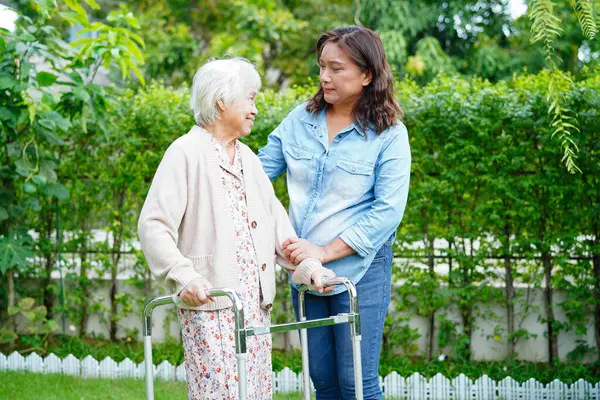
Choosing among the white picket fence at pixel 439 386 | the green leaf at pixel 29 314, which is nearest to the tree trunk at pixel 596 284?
the white picket fence at pixel 439 386

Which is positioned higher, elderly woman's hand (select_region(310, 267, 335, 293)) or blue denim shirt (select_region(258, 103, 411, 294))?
blue denim shirt (select_region(258, 103, 411, 294))

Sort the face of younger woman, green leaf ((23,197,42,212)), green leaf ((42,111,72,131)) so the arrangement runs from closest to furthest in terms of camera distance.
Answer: the face of younger woman, green leaf ((42,111,72,131)), green leaf ((23,197,42,212))

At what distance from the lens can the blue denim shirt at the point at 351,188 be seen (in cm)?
261

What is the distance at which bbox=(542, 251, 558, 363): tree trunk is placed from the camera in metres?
4.88

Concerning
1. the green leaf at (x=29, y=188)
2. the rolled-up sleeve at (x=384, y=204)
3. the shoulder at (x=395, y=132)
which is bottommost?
the rolled-up sleeve at (x=384, y=204)

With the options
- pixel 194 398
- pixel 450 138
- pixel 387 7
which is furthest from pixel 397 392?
pixel 387 7

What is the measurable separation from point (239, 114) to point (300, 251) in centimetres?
49

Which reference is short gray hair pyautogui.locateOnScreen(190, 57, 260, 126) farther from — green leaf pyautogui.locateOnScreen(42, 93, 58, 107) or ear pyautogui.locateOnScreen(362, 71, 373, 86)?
green leaf pyautogui.locateOnScreen(42, 93, 58, 107)

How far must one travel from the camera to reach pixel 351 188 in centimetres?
266

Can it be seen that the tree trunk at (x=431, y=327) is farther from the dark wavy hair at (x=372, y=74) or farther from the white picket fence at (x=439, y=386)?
the dark wavy hair at (x=372, y=74)

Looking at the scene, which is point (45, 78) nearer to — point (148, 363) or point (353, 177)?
point (353, 177)

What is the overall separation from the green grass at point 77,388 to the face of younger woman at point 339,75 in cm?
232

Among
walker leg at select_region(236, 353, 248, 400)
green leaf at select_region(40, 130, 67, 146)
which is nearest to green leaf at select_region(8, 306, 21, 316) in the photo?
green leaf at select_region(40, 130, 67, 146)

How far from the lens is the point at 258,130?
506 cm
